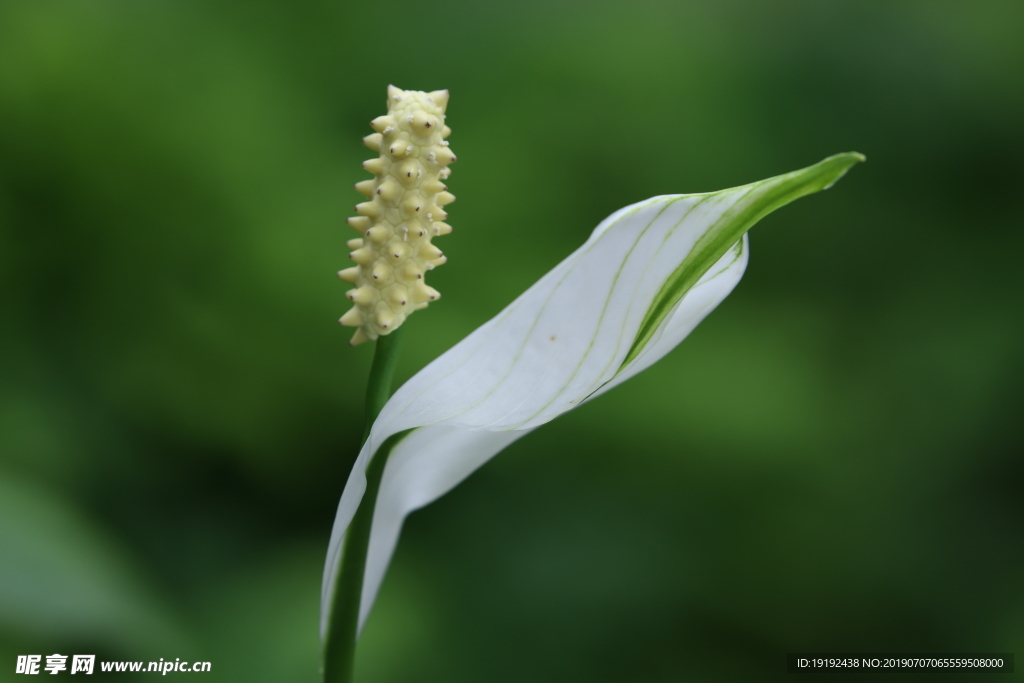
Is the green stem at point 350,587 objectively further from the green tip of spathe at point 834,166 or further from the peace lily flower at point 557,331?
the green tip of spathe at point 834,166

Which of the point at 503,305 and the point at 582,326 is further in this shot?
the point at 503,305

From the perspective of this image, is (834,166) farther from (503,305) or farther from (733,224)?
(503,305)

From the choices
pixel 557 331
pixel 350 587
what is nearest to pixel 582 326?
pixel 557 331

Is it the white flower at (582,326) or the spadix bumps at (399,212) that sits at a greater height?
the spadix bumps at (399,212)

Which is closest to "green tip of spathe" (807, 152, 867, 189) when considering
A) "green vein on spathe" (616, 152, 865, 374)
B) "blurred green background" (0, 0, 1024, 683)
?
"green vein on spathe" (616, 152, 865, 374)

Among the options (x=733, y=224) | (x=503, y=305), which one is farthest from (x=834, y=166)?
(x=503, y=305)

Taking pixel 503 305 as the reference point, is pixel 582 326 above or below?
below

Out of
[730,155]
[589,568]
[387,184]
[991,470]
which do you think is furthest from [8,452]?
[991,470]

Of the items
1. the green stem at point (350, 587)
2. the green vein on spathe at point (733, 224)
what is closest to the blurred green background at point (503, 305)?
the green stem at point (350, 587)

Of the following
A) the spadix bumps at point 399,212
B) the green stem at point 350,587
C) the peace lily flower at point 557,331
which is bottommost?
the green stem at point 350,587
